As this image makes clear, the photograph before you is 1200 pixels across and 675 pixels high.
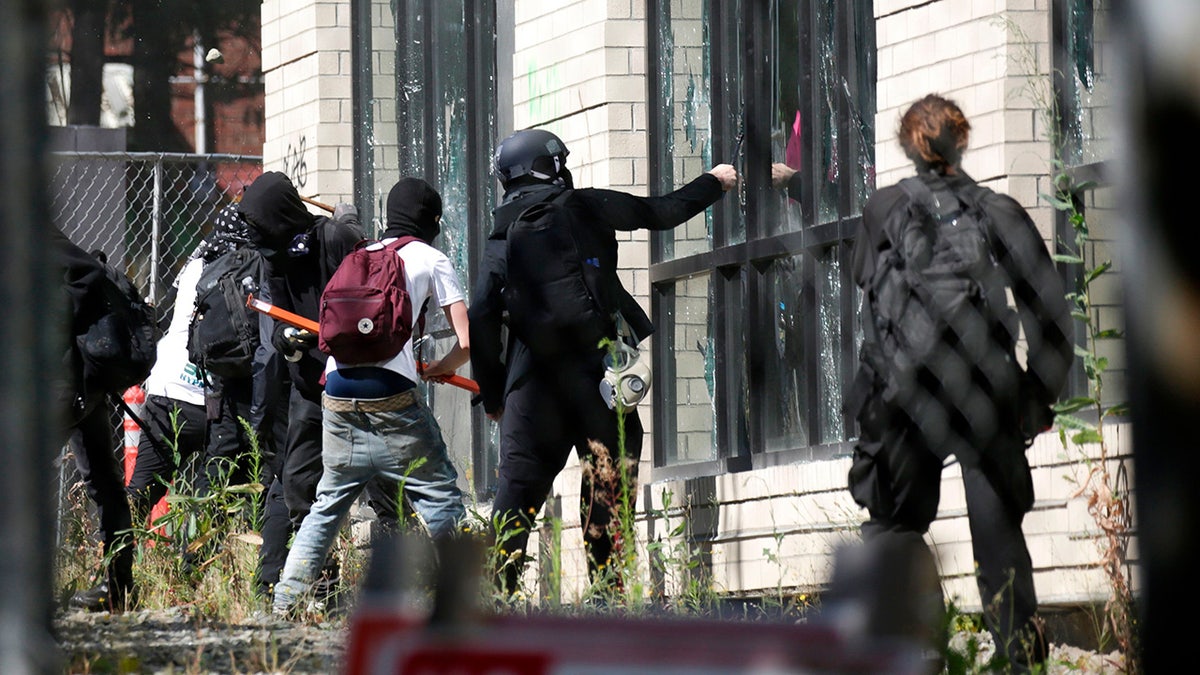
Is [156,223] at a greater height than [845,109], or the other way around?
[156,223]

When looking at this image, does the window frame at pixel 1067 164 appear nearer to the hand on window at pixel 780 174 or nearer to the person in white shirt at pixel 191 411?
the hand on window at pixel 780 174

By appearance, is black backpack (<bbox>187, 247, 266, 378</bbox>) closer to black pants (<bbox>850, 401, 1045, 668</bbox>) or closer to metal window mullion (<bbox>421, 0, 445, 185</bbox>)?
metal window mullion (<bbox>421, 0, 445, 185</bbox>)

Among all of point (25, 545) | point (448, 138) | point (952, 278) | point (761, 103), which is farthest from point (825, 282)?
point (25, 545)

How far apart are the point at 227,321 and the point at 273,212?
0.84 m

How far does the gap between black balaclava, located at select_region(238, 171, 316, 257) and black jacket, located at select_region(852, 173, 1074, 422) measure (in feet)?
11.4

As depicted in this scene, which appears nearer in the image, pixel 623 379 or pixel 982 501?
pixel 982 501

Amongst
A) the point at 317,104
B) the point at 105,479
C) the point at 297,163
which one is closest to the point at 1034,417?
the point at 105,479

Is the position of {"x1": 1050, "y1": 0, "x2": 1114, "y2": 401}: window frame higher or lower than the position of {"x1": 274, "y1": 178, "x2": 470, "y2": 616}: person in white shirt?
higher

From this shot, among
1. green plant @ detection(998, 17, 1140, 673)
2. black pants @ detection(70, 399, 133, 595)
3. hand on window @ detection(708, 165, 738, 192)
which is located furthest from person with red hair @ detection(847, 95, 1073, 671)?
black pants @ detection(70, 399, 133, 595)

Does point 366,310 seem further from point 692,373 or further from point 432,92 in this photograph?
point 432,92

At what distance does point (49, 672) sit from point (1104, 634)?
12.7 feet

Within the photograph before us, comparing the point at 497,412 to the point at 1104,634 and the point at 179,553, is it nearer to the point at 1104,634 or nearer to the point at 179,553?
the point at 179,553

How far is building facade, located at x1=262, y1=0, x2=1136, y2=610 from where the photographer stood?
6789mm

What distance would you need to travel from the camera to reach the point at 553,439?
7.61 m
